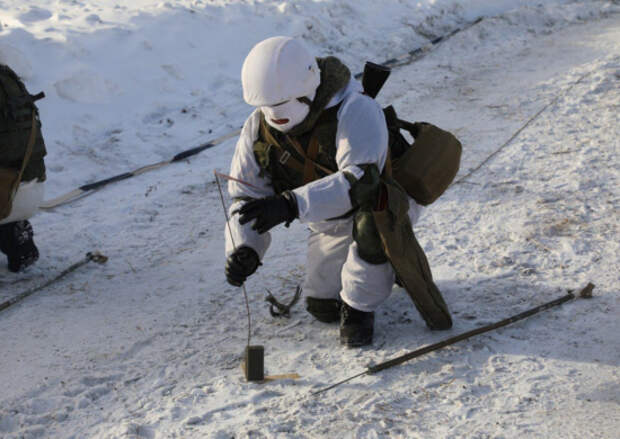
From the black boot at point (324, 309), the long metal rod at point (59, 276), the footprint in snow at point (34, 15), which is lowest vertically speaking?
the long metal rod at point (59, 276)

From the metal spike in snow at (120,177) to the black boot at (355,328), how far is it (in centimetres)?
302

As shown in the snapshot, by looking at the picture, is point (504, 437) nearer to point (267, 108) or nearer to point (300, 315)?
point (300, 315)

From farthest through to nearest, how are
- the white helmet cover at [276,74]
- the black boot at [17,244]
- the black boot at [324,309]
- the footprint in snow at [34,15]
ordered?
the footprint in snow at [34,15] < the black boot at [17,244] < the black boot at [324,309] < the white helmet cover at [276,74]

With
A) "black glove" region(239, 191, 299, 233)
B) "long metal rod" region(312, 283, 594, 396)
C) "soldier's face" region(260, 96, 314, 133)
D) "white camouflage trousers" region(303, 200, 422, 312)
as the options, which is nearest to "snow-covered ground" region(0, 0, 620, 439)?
"long metal rod" region(312, 283, 594, 396)

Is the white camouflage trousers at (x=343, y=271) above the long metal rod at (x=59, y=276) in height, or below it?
above

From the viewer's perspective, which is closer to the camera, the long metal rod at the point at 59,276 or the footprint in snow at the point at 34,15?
the long metal rod at the point at 59,276

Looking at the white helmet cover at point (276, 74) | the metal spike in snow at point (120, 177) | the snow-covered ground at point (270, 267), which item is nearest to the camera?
the snow-covered ground at point (270, 267)

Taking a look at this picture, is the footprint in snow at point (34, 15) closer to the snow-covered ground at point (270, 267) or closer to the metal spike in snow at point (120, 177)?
the snow-covered ground at point (270, 267)

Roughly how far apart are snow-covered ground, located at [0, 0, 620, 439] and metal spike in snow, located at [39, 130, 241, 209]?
0.11m

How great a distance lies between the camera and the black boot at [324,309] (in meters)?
3.37

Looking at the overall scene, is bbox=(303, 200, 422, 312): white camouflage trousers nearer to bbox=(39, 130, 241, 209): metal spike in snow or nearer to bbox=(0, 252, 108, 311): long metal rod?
bbox=(0, 252, 108, 311): long metal rod

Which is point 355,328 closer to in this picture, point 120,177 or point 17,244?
point 17,244

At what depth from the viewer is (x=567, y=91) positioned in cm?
658

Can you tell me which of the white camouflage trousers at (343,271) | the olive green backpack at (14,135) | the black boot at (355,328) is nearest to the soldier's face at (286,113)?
the white camouflage trousers at (343,271)
